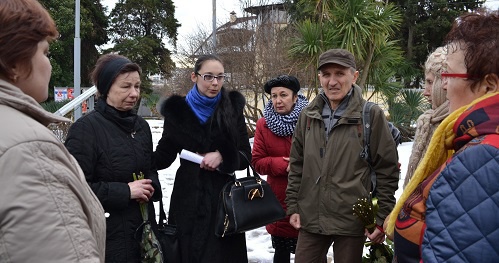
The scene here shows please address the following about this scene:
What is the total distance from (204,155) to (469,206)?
2223 millimetres

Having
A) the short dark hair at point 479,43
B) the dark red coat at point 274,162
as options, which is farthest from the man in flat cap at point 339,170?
the short dark hair at point 479,43

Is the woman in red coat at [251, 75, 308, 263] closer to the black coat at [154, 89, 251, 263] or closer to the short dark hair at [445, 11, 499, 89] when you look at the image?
the black coat at [154, 89, 251, 263]

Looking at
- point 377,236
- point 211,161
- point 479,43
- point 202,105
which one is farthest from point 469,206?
Result: point 202,105

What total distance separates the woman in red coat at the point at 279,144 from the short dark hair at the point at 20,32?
269cm

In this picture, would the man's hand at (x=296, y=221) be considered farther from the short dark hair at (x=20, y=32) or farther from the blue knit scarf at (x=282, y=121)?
the short dark hair at (x=20, y=32)

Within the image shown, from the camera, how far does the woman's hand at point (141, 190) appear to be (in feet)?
9.27

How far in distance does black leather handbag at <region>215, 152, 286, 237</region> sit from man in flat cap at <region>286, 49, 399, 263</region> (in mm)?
182

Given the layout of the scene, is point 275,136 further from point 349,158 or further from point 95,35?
point 95,35

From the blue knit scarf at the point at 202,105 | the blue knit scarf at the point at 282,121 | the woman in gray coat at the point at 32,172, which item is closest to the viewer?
the woman in gray coat at the point at 32,172

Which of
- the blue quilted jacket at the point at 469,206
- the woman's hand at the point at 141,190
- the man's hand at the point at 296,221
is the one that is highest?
the blue quilted jacket at the point at 469,206

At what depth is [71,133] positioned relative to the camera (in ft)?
9.21

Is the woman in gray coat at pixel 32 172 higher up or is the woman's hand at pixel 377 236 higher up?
the woman in gray coat at pixel 32 172

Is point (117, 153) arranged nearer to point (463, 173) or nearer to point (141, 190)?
point (141, 190)

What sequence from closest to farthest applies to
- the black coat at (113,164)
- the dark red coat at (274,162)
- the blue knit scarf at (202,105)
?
the black coat at (113,164) < the blue knit scarf at (202,105) < the dark red coat at (274,162)
